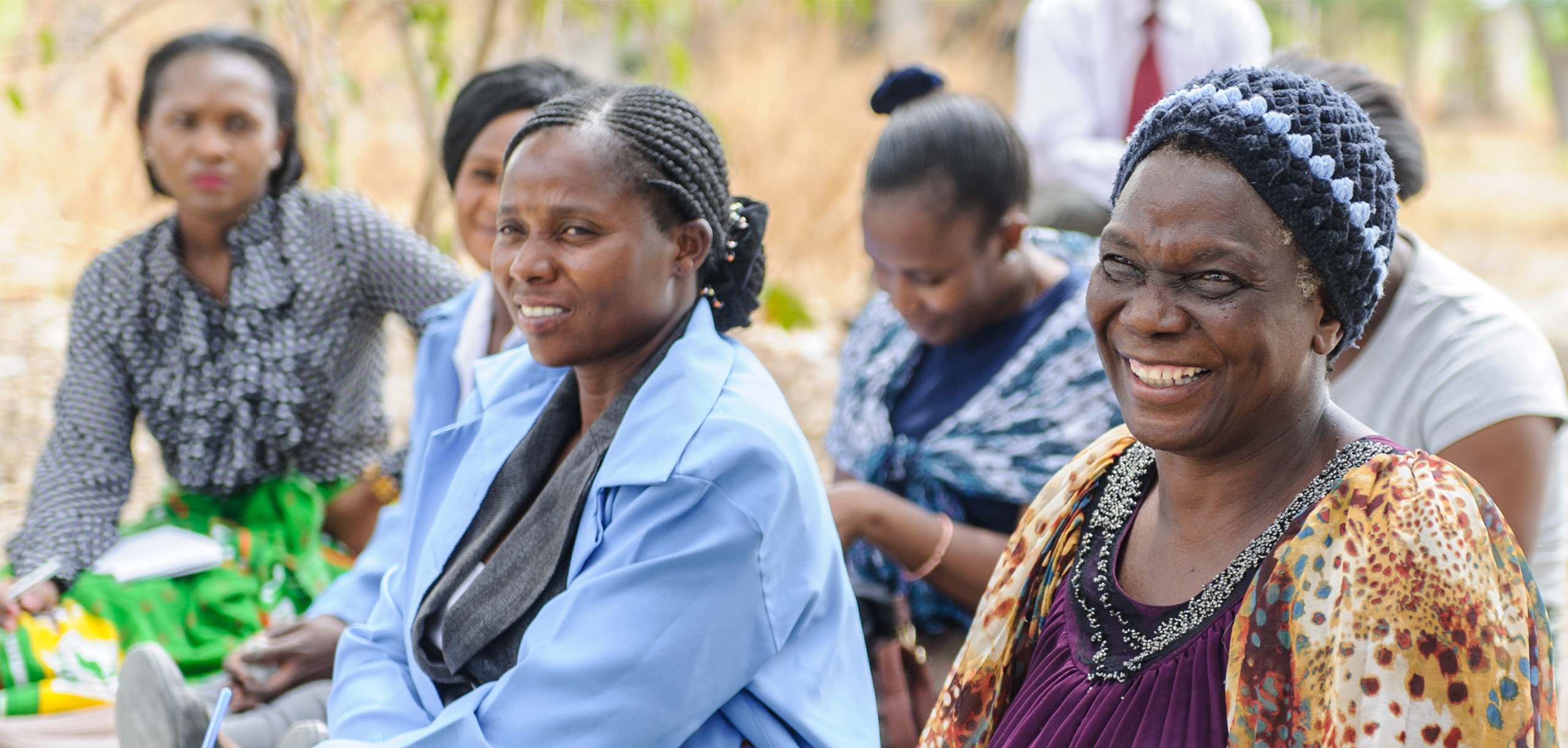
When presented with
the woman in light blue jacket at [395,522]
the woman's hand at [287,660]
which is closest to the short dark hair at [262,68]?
the woman in light blue jacket at [395,522]

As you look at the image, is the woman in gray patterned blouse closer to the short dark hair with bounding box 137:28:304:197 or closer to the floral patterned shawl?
the short dark hair with bounding box 137:28:304:197

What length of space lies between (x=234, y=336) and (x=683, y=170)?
163 cm

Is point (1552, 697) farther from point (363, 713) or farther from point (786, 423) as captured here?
point (363, 713)

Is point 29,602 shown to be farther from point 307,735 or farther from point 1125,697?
point 1125,697

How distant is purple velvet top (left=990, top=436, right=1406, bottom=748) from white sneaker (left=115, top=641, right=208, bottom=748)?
4.51 ft

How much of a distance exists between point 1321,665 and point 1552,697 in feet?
0.97

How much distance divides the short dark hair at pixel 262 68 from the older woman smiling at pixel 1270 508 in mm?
2439

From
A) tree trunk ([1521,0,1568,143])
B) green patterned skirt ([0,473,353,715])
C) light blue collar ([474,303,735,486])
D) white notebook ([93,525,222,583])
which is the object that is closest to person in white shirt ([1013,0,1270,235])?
light blue collar ([474,303,735,486])

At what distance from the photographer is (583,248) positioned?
199 centimetres

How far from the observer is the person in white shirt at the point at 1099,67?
4.00 metres

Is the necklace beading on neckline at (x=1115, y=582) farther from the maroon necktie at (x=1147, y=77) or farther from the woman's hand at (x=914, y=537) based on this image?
the maroon necktie at (x=1147, y=77)

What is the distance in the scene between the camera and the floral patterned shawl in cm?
128

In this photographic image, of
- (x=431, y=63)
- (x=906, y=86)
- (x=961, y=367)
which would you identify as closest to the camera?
(x=961, y=367)

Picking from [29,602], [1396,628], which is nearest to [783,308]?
[29,602]
